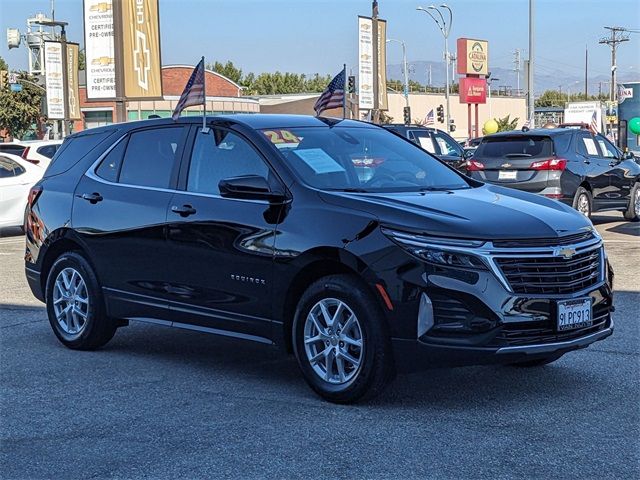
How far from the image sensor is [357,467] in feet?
16.1

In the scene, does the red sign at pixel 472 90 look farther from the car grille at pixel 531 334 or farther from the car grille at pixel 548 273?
the car grille at pixel 531 334

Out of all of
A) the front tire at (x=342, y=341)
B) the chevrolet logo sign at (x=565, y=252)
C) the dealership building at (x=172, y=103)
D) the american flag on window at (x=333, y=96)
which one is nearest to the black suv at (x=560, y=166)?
the american flag on window at (x=333, y=96)

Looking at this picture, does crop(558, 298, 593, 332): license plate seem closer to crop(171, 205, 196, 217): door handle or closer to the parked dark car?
crop(171, 205, 196, 217): door handle

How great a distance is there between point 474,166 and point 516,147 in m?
0.79

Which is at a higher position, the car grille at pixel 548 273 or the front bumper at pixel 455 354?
the car grille at pixel 548 273

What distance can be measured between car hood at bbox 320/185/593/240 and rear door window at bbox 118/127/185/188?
1.57 meters

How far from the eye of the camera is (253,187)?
645 centimetres

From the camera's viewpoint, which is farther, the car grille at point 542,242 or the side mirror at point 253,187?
the side mirror at point 253,187

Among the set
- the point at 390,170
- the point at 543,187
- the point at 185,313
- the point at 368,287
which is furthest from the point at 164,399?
the point at 543,187

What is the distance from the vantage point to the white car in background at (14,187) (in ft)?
59.8

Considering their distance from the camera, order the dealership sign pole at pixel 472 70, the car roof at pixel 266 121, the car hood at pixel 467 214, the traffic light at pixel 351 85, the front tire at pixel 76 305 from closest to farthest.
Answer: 1. the car hood at pixel 467 214
2. the car roof at pixel 266 121
3. the front tire at pixel 76 305
4. the traffic light at pixel 351 85
5. the dealership sign pole at pixel 472 70

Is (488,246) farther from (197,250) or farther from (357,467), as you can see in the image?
(197,250)

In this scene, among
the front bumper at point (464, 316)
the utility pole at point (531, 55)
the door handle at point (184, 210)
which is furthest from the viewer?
the utility pole at point (531, 55)

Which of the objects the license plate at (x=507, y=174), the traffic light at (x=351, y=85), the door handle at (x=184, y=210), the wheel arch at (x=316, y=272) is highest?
the traffic light at (x=351, y=85)
